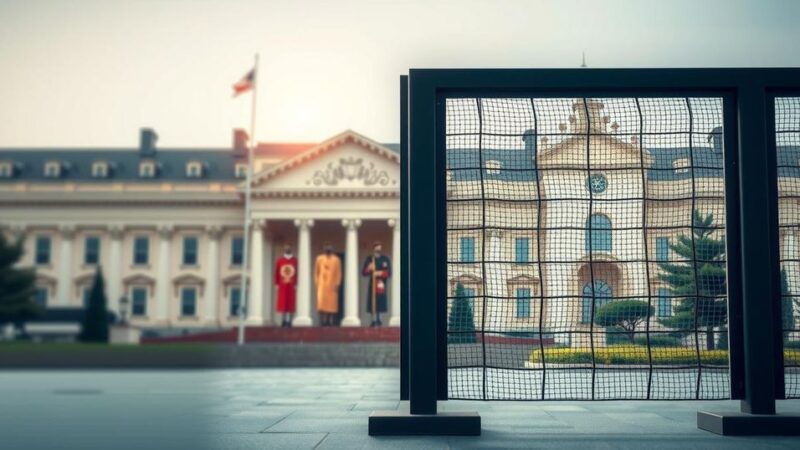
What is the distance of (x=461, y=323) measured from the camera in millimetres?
8164

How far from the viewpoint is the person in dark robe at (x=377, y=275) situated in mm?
42375

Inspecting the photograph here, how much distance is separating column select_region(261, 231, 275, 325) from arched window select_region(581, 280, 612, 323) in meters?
57.7

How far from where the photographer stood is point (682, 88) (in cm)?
828

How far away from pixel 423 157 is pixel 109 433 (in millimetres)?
3718

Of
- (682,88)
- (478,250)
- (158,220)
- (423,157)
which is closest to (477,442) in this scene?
(478,250)

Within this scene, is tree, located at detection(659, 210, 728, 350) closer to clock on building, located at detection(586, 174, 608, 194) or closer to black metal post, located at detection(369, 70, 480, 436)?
clock on building, located at detection(586, 174, 608, 194)

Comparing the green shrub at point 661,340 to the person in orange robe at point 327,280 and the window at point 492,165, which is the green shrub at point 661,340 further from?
the person in orange robe at point 327,280

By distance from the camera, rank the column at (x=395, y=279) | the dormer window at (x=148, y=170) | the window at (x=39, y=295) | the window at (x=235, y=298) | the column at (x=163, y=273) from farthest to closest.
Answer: the dormer window at (x=148, y=170), the window at (x=235, y=298), the column at (x=163, y=273), the column at (x=395, y=279), the window at (x=39, y=295)

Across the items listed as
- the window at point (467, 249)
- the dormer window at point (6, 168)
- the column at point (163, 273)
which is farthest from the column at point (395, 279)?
the dormer window at point (6, 168)

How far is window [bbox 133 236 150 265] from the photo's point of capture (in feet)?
235

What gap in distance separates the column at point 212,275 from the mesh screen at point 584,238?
208 feet

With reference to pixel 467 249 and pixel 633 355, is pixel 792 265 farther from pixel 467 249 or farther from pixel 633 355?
pixel 467 249

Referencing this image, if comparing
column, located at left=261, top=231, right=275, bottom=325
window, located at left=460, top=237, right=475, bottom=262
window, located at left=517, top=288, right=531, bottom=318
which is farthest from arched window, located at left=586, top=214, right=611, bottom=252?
column, located at left=261, top=231, right=275, bottom=325

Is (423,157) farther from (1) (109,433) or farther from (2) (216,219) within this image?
(2) (216,219)
